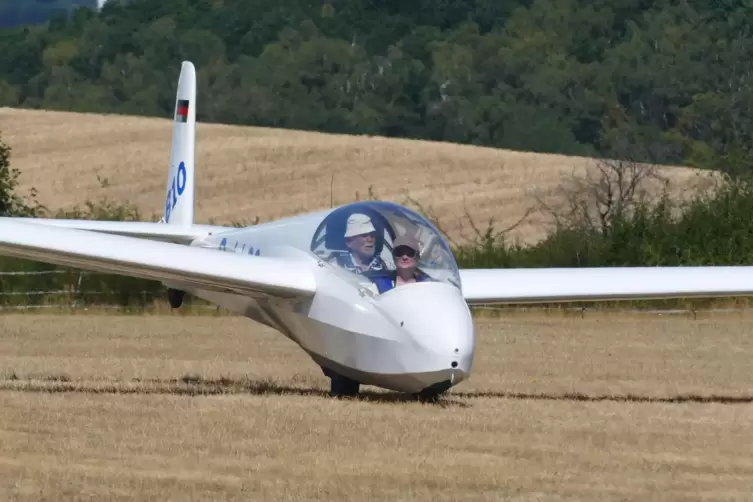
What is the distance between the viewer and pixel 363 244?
1438cm

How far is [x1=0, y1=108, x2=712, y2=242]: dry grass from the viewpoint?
49.6 m

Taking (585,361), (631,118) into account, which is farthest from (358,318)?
(631,118)

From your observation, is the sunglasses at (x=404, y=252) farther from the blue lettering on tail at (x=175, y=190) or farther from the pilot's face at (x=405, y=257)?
the blue lettering on tail at (x=175, y=190)

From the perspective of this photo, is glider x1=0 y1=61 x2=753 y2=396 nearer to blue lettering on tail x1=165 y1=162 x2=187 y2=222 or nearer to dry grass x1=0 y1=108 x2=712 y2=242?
blue lettering on tail x1=165 y1=162 x2=187 y2=222

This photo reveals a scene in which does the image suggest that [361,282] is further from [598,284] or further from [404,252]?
[598,284]

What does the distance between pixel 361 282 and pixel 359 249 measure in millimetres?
336

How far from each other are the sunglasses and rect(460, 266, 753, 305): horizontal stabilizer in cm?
234

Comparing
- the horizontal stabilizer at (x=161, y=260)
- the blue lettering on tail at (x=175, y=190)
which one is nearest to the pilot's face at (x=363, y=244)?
the horizontal stabilizer at (x=161, y=260)

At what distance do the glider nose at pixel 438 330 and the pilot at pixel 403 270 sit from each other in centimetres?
27

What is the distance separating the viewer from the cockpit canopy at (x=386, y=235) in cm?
1416

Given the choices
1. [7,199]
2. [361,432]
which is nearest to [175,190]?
[361,432]

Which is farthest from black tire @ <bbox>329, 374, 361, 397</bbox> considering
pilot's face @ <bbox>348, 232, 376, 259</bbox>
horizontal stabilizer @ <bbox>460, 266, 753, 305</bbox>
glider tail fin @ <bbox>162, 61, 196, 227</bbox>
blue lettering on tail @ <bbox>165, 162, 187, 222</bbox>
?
blue lettering on tail @ <bbox>165, 162, 187, 222</bbox>

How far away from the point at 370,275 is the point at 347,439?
275 cm

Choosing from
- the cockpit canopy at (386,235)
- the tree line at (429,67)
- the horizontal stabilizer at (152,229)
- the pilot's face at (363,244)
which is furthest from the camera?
the tree line at (429,67)
